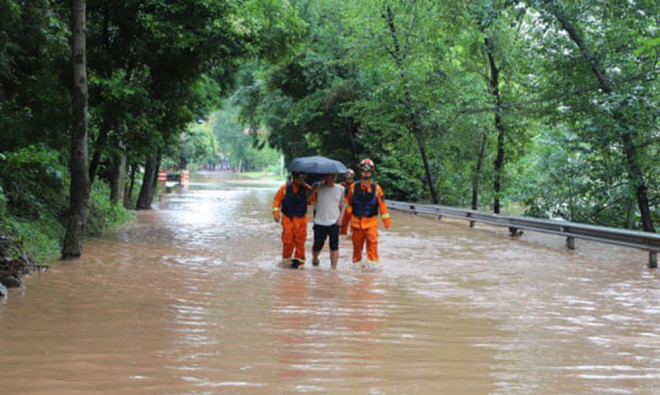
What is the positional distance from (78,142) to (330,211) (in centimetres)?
444

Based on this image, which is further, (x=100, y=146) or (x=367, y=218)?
(x=100, y=146)

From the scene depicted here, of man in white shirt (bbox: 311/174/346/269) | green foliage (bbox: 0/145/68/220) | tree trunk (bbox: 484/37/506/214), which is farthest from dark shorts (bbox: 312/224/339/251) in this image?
tree trunk (bbox: 484/37/506/214)

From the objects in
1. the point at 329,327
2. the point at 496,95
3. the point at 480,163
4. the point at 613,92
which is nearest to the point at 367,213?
the point at 329,327

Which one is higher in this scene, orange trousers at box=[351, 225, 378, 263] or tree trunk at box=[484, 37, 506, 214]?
tree trunk at box=[484, 37, 506, 214]

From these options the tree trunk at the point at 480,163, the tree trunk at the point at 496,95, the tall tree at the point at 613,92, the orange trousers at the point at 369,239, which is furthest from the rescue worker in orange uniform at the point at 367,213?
the tree trunk at the point at 480,163

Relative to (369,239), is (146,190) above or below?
above

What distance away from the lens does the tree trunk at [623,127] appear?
16.5 m

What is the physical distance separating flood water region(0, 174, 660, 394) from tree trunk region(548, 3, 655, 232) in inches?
190

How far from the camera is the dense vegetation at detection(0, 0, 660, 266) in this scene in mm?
13055

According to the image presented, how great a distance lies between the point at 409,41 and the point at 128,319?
24.0 metres

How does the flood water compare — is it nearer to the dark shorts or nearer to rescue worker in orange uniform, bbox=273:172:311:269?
rescue worker in orange uniform, bbox=273:172:311:269

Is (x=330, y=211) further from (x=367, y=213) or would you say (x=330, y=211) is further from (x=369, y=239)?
(x=369, y=239)

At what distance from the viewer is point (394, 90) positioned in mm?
26906

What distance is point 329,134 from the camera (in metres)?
37.9
